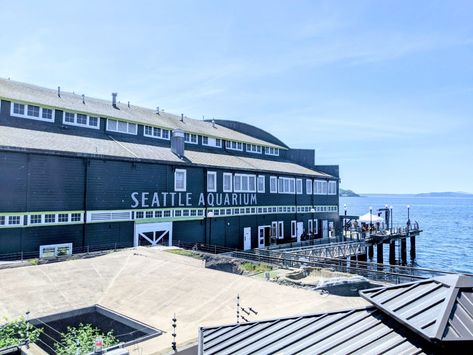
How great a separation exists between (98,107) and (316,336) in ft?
96.6

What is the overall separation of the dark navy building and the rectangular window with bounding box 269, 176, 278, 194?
0.10 meters

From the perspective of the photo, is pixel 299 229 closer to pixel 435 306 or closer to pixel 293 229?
pixel 293 229

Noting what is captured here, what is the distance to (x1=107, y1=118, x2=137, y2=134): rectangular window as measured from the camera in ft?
96.9

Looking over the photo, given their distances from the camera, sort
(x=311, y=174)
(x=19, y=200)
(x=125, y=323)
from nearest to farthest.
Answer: (x=125, y=323) → (x=19, y=200) → (x=311, y=174)

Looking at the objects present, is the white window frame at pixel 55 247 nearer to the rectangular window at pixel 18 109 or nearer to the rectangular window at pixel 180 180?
the rectangular window at pixel 180 180

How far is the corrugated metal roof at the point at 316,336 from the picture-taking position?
4.73 metres

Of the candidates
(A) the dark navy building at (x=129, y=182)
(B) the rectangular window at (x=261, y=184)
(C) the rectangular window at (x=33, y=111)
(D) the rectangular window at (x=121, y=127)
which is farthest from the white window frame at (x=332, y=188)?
(C) the rectangular window at (x=33, y=111)

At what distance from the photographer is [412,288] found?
18.0 feet

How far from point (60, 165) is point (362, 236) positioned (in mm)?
33428

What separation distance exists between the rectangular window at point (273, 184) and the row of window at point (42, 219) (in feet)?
65.4

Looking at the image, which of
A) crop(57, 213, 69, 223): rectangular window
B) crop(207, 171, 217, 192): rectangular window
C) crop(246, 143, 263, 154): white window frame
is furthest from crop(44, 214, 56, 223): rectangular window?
crop(246, 143, 263, 154): white window frame

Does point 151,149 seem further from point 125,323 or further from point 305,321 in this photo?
point 305,321

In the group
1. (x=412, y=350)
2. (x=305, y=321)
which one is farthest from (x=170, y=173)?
(x=412, y=350)

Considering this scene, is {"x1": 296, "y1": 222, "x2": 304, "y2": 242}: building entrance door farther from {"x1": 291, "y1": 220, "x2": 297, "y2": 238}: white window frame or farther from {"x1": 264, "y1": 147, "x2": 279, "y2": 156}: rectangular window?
{"x1": 264, "y1": 147, "x2": 279, "y2": 156}: rectangular window
